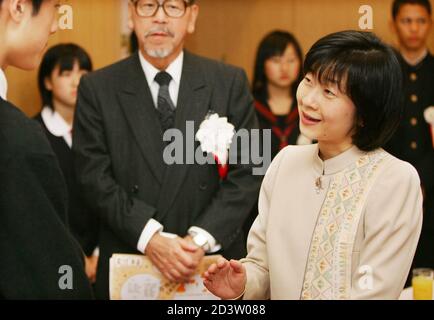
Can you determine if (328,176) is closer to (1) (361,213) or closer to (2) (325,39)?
(1) (361,213)

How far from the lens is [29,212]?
1.24 metres

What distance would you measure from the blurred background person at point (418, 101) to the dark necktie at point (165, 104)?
1.84 feet

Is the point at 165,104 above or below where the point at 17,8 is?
below

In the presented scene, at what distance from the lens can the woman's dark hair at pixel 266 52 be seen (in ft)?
5.51

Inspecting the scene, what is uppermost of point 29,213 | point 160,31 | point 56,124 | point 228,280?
point 160,31

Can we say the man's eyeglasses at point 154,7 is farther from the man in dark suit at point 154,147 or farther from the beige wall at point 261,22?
the beige wall at point 261,22

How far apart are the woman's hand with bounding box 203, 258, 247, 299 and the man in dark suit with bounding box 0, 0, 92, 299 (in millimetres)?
251

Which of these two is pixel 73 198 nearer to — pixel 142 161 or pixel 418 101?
pixel 142 161

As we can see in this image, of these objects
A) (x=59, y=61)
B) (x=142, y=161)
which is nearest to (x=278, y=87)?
(x=142, y=161)

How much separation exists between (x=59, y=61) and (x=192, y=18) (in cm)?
39

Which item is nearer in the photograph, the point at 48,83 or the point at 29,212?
the point at 29,212

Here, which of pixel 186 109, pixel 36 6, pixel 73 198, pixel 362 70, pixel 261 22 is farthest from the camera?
pixel 261 22
